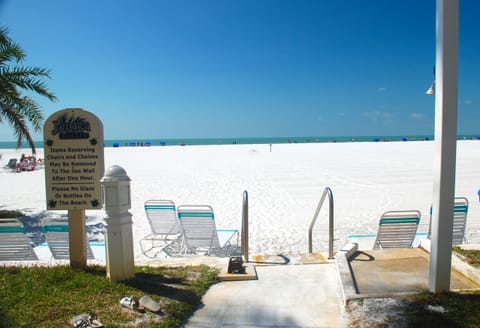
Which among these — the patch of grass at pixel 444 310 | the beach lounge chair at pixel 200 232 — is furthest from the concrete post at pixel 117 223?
the patch of grass at pixel 444 310

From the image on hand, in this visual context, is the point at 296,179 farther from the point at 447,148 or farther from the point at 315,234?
the point at 447,148

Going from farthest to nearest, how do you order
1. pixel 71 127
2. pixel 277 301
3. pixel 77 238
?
pixel 77 238 → pixel 71 127 → pixel 277 301

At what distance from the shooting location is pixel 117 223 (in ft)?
13.4

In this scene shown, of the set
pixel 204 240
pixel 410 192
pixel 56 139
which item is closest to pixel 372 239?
pixel 204 240

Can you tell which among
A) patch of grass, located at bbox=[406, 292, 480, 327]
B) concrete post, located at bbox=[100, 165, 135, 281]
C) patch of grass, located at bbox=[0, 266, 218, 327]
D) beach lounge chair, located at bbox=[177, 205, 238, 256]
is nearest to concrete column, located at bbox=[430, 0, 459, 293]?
patch of grass, located at bbox=[406, 292, 480, 327]

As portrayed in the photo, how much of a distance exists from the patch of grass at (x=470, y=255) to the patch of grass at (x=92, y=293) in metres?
3.10

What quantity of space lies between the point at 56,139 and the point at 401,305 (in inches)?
171

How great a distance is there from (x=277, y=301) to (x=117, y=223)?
202 cm

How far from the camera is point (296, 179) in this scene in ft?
54.0

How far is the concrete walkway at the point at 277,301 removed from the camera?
341 centimetres

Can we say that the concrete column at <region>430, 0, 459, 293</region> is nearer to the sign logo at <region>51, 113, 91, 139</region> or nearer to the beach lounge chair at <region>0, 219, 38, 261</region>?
the sign logo at <region>51, 113, 91, 139</region>

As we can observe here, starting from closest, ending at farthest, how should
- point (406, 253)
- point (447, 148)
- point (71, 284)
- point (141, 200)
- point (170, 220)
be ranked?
point (447, 148)
point (71, 284)
point (406, 253)
point (170, 220)
point (141, 200)

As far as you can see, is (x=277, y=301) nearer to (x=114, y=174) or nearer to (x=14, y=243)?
(x=114, y=174)

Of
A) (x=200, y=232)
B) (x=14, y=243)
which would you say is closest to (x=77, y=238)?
(x=14, y=243)
